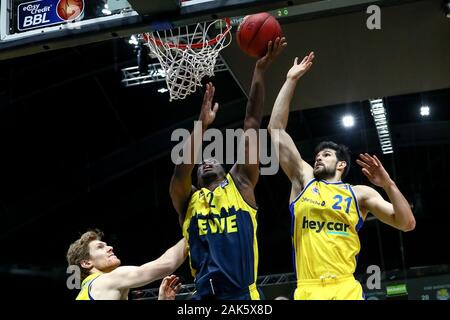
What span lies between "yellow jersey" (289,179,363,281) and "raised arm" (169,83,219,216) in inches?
25.6

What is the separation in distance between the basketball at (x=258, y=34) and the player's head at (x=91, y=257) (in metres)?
1.57

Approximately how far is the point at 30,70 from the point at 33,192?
7.96 feet

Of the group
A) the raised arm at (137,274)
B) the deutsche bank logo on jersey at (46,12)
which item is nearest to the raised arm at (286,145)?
the raised arm at (137,274)

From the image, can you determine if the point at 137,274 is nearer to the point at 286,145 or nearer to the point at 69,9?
the point at 286,145

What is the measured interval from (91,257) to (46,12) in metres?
1.60

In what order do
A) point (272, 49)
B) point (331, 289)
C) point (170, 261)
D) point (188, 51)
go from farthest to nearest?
point (188, 51) < point (170, 261) < point (272, 49) < point (331, 289)

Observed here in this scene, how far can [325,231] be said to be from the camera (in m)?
3.75

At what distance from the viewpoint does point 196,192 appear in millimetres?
3756

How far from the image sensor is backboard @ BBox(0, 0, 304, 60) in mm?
3990

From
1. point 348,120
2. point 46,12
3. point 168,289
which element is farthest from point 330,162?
point 348,120

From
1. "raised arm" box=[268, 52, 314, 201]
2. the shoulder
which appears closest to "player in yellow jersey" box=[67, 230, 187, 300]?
"raised arm" box=[268, 52, 314, 201]
